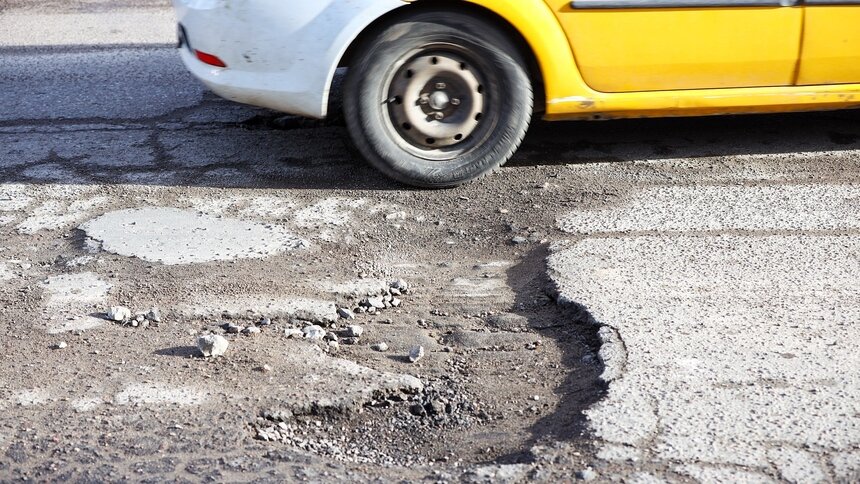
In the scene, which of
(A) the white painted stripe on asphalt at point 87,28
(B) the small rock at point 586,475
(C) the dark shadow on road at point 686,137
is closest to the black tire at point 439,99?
(C) the dark shadow on road at point 686,137

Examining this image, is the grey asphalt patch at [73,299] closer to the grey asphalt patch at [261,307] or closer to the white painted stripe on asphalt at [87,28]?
the grey asphalt patch at [261,307]

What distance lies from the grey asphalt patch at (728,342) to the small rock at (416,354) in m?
0.61

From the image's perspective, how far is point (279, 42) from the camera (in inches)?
186

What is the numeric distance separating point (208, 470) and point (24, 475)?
50 centimetres

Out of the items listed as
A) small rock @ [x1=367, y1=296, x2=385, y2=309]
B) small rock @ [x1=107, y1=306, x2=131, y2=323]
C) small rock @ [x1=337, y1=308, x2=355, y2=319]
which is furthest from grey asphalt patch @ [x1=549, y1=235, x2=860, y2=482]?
small rock @ [x1=107, y1=306, x2=131, y2=323]

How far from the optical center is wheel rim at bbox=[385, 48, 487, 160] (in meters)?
4.84

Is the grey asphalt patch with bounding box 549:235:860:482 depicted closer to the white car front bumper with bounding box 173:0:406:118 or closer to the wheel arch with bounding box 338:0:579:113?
the wheel arch with bounding box 338:0:579:113

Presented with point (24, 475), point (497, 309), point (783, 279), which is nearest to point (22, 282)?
point (24, 475)

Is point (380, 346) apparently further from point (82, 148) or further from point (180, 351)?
point (82, 148)

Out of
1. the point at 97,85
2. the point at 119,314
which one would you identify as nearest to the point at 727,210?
the point at 119,314

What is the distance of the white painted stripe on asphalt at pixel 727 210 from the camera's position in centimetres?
448

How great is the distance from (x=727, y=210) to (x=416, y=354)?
72.3 inches

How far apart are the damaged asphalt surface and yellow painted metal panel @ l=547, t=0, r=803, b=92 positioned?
0.49 meters

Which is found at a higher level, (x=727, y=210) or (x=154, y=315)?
(x=727, y=210)
